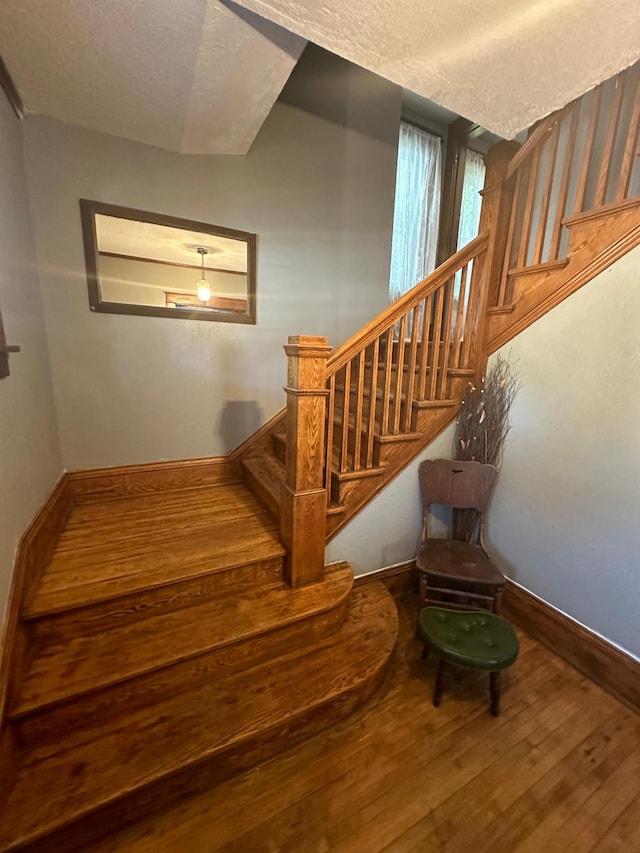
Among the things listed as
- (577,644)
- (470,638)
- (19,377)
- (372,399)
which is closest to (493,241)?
(372,399)

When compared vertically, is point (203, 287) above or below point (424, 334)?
above

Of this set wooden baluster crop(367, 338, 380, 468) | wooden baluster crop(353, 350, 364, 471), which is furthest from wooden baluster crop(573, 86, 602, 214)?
wooden baluster crop(353, 350, 364, 471)

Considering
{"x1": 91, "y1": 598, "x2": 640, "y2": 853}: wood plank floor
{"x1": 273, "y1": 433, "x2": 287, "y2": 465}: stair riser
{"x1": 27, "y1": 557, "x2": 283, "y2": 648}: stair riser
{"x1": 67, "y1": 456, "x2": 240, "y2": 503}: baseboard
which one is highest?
{"x1": 273, "y1": 433, "x2": 287, "y2": 465}: stair riser

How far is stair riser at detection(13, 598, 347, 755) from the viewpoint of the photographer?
1220 mm

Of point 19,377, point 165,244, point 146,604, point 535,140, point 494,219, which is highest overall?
point 535,140

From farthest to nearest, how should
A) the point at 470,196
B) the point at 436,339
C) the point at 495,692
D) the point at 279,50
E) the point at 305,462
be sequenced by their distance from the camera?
the point at 470,196, the point at 436,339, the point at 305,462, the point at 495,692, the point at 279,50

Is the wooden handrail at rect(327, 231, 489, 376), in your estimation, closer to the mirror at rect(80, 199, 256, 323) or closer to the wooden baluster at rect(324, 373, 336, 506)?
the wooden baluster at rect(324, 373, 336, 506)

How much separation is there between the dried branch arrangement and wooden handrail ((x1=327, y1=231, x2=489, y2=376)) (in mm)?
615

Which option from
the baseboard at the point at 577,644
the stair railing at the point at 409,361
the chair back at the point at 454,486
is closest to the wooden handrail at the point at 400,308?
the stair railing at the point at 409,361

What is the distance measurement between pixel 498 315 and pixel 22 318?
2.53 meters

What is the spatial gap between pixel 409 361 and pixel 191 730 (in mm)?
1940

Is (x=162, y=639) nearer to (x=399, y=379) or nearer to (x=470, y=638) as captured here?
(x=470, y=638)

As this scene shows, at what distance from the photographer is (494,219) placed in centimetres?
206

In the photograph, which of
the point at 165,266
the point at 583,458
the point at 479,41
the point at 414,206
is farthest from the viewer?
the point at 414,206
